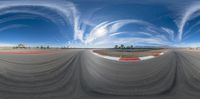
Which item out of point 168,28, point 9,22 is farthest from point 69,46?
point 168,28

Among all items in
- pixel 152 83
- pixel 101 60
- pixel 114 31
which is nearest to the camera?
pixel 114 31

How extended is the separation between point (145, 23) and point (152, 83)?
1.55 m

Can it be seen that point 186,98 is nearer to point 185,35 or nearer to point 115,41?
point 185,35

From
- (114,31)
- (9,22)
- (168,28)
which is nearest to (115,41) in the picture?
(114,31)

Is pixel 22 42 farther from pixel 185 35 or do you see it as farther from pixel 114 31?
pixel 185 35

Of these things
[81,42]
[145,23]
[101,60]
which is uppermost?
[145,23]

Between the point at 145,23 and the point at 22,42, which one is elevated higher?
the point at 145,23

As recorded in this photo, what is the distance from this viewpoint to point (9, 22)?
4.87 metres

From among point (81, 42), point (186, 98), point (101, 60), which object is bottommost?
point (186, 98)

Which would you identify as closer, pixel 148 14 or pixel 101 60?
pixel 148 14

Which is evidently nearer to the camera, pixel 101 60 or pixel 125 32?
pixel 125 32

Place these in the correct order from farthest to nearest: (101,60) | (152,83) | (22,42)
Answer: (101,60) → (152,83) → (22,42)

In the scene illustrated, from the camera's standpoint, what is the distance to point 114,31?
15.2 ft

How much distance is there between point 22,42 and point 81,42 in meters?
1.21
